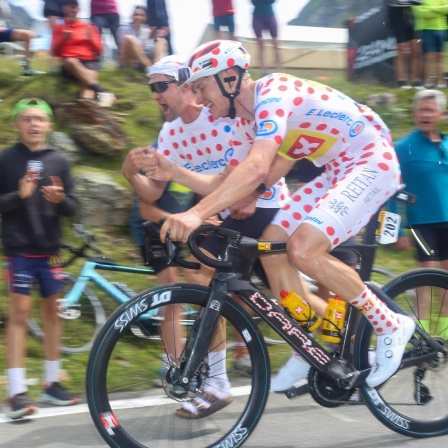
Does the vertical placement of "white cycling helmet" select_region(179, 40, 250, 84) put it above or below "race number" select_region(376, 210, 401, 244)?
above

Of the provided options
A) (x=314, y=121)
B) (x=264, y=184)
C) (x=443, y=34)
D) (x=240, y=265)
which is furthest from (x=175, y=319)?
(x=443, y=34)

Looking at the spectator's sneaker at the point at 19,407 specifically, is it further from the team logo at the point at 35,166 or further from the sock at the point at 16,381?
the team logo at the point at 35,166

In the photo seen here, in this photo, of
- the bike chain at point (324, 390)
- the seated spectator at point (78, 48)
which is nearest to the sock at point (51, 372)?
the bike chain at point (324, 390)

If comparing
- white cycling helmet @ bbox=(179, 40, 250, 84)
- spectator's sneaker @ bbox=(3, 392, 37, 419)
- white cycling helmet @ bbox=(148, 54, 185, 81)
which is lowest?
spectator's sneaker @ bbox=(3, 392, 37, 419)

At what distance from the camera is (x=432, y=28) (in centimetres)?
1112

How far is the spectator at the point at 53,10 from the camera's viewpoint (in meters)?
9.57

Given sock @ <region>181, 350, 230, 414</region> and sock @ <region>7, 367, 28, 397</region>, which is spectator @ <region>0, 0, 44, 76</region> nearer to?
sock @ <region>7, 367, 28, 397</region>

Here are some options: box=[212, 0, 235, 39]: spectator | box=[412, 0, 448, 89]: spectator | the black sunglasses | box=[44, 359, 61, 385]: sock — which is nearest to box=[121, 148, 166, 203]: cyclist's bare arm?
the black sunglasses

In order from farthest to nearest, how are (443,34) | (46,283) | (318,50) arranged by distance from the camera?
(318,50), (443,34), (46,283)

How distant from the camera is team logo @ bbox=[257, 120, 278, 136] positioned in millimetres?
4168

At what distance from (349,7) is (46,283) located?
9.94m

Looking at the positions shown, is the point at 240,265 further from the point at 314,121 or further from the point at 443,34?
the point at 443,34

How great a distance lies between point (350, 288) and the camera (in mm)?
4406

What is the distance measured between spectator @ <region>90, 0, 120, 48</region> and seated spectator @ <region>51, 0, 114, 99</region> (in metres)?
0.72
